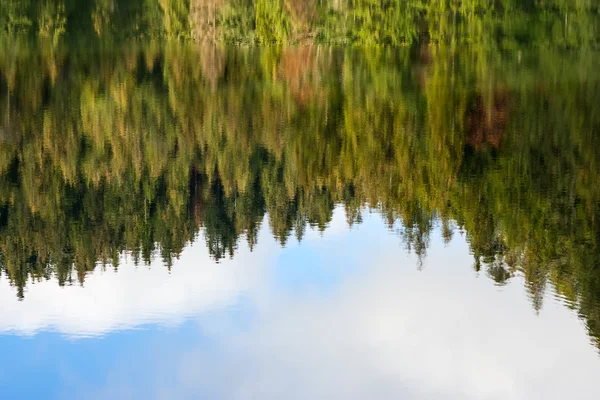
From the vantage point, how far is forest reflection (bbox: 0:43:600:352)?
84.8ft

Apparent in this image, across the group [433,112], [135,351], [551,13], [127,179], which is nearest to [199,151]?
[127,179]

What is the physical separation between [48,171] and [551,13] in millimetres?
46188

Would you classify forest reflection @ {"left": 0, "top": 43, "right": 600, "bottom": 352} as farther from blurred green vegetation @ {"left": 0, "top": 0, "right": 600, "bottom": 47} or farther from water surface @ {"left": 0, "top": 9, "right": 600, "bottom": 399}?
blurred green vegetation @ {"left": 0, "top": 0, "right": 600, "bottom": 47}

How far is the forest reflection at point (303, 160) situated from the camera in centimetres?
2584

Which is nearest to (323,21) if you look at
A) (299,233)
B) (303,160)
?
(303,160)

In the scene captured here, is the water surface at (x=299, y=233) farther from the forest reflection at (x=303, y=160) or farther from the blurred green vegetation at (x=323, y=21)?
the blurred green vegetation at (x=323, y=21)

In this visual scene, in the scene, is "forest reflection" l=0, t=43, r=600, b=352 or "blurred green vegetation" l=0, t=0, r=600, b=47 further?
"blurred green vegetation" l=0, t=0, r=600, b=47

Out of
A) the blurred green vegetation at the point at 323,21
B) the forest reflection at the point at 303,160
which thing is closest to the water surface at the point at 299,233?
the forest reflection at the point at 303,160

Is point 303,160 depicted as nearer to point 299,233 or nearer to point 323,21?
point 299,233

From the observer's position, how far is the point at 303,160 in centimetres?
3550

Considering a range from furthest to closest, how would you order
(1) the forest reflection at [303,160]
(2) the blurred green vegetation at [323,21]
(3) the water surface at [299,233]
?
(2) the blurred green vegetation at [323,21], (1) the forest reflection at [303,160], (3) the water surface at [299,233]

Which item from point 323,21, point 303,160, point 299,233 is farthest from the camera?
point 323,21

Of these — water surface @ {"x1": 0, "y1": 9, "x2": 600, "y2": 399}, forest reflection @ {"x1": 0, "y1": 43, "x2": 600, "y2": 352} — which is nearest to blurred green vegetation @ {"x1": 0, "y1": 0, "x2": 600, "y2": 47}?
forest reflection @ {"x1": 0, "y1": 43, "x2": 600, "y2": 352}

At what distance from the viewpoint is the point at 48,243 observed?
27.7 metres
